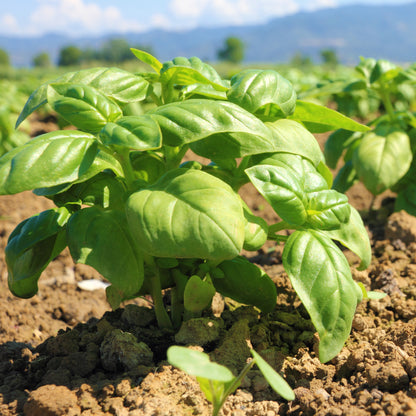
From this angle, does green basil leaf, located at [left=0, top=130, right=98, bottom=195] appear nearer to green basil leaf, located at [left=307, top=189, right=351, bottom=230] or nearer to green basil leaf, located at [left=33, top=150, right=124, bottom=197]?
green basil leaf, located at [left=33, top=150, right=124, bottom=197]

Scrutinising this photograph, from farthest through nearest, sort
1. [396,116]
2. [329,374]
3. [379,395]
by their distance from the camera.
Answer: [396,116] → [329,374] → [379,395]

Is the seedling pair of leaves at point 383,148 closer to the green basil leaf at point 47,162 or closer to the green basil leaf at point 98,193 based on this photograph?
the green basil leaf at point 98,193

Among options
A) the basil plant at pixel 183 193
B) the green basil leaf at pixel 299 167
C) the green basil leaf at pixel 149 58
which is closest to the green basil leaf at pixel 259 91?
the basil plant at pixel 183 193

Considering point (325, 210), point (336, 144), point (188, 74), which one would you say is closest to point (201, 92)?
point (188, 74)

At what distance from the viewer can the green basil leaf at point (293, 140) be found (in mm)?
1476

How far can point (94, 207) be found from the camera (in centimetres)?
142

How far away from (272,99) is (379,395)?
0.87 metres

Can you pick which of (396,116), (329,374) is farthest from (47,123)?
(329,374)

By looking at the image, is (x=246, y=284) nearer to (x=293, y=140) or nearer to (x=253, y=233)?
(x=253, y=233)

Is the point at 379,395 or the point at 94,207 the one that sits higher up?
the point at 94,207

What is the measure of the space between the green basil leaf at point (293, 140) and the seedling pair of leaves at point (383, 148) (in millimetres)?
1153

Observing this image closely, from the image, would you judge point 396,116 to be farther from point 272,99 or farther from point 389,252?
point 272,99

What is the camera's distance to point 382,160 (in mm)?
2641

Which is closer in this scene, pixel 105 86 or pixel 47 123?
pixel 105 86
